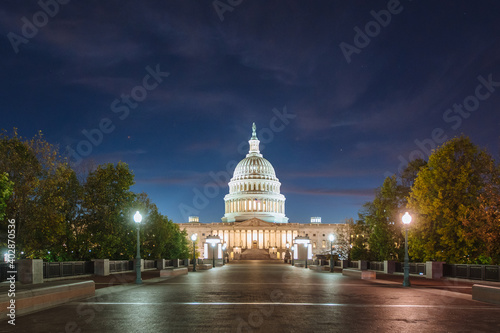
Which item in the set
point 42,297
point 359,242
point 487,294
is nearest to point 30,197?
point 42,297

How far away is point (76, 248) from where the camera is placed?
4594 cm

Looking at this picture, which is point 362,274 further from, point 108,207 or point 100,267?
point 108,207

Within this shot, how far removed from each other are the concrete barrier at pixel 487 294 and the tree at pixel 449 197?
21.2 meters

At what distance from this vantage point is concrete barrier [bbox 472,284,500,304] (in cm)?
1833

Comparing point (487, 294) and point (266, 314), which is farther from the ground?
point (266, 314)

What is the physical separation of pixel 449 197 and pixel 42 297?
118ft

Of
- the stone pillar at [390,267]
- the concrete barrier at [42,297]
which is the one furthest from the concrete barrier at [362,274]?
the concrete barrier at [42,297]

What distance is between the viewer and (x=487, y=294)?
62.2ft

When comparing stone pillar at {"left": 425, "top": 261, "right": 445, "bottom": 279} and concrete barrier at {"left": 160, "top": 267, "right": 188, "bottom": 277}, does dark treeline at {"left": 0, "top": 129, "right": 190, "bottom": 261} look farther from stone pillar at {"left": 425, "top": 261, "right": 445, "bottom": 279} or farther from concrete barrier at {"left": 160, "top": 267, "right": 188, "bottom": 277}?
stone pillar at {"left": 425, "top": 261, "right": 445, "bottom": 279}

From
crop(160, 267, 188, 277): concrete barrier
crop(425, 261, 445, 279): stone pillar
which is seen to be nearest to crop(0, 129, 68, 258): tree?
crop(160, 267, 188, 277): concrete barrier

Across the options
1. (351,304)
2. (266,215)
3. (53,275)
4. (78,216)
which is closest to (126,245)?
(78,216)

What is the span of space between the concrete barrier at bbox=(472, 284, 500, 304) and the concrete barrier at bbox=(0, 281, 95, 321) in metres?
16.3

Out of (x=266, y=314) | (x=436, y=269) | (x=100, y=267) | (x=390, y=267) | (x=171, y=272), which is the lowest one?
(x=390, y=267)

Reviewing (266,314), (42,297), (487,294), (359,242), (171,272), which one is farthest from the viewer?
(359,242)
